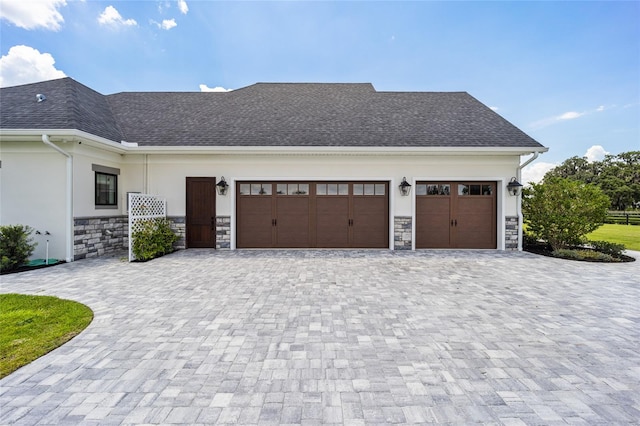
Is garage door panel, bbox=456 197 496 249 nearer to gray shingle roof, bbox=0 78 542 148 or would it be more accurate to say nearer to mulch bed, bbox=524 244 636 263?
mulch bed, bbox=524 244 636 263

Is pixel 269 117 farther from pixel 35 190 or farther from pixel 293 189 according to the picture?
pixel 35 190

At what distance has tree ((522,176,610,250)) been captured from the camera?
27.2 ft

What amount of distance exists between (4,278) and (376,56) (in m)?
16.6

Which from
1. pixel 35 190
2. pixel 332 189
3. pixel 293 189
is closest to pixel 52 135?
pixel 35 190

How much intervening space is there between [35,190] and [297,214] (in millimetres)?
7238

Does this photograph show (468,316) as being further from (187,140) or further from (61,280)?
(187,140)

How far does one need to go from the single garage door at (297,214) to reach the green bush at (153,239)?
2149 mm

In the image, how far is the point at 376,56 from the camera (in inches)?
577

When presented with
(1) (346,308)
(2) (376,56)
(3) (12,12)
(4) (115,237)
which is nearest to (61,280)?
(4) (115,237)

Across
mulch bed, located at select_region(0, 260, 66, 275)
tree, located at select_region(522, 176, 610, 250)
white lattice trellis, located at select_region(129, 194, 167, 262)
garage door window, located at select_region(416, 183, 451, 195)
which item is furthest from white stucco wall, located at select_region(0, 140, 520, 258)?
mulch bed, located at select_region(0, 260, 66, 275)

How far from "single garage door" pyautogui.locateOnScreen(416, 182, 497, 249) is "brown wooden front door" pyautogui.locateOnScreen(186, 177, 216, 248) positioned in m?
7.17

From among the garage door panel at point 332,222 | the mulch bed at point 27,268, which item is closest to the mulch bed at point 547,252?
the garage door panel at point 332,222

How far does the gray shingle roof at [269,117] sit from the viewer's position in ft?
27.5

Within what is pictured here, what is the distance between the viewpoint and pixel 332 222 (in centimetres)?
944
